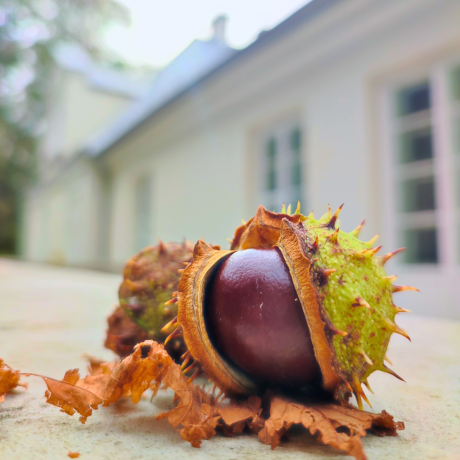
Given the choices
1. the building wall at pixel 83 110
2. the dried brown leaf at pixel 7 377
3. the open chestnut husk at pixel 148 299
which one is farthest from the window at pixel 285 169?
the building wall at pixel 83 110

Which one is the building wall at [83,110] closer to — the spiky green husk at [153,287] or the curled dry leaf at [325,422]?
the spiky green husk at [153,287]

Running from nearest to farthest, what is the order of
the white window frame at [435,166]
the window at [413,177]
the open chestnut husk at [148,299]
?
the open chestnut husk at [148,299]
the white window frame at [435,166]
the window at [413,177]

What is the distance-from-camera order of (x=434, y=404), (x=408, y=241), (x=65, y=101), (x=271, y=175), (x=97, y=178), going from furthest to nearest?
(x=65, y=101), (x=97, y=178), (x=271, y=175), (x=408, y=241), (x=434, y=404)

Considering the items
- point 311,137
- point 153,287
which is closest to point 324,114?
point 311,137

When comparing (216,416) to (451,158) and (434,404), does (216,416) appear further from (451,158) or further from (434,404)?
(451,158)

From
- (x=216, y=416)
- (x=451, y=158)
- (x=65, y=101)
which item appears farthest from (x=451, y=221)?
(x=65, y=101)
